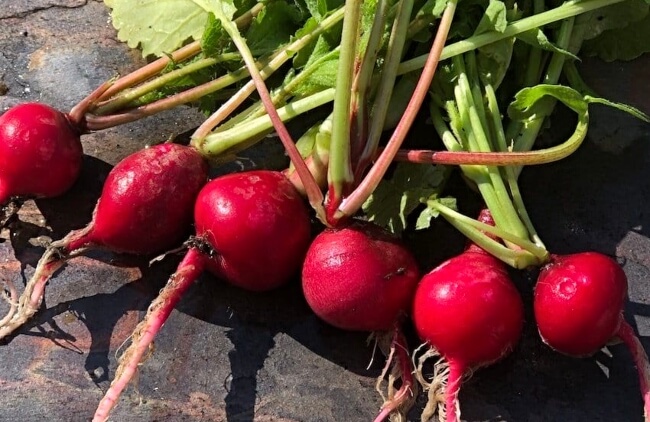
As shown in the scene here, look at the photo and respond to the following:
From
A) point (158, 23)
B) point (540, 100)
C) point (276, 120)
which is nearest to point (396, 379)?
point (276, 120)

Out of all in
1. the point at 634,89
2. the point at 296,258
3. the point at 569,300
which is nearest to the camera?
the point at 569,300

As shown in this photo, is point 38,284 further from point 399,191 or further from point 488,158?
point 488,158

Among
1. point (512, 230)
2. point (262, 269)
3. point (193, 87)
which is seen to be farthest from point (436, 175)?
point (193, 87)

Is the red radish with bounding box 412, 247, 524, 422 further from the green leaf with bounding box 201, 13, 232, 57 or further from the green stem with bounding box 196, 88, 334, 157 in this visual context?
the green leaf with bounding box 201, 13, 232, 57

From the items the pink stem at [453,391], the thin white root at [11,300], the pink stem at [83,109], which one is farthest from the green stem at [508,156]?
the thin white root at [11,300]

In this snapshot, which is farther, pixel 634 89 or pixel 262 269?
pixel 634 89

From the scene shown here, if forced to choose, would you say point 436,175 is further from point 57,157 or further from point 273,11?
point 57,157
